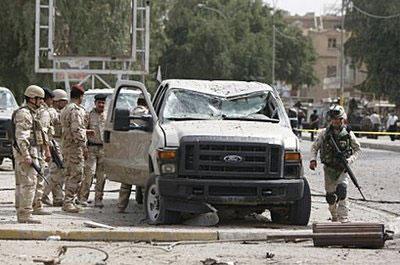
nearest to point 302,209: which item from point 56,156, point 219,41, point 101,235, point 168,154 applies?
point 168,154

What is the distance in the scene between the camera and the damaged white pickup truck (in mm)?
13070

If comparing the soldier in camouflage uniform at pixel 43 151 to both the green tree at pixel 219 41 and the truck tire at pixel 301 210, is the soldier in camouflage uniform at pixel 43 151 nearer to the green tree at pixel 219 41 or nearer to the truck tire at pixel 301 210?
the truck tire at pixel 301 210

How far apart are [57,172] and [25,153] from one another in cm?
314

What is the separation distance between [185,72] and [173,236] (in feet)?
237

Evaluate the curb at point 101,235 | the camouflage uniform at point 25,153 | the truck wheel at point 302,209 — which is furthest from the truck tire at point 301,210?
the camouflage uniform at point 25,153

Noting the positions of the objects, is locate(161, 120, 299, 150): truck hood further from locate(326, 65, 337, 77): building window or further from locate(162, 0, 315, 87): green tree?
locate(326, 65, 337, 77): building window

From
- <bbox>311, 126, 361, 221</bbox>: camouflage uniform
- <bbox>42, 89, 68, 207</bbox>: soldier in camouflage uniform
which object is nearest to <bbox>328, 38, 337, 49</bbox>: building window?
<bbox>42, 89, 68, 207</bbox>: soldier in camouflage uniform

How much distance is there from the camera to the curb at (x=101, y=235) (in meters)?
12.2

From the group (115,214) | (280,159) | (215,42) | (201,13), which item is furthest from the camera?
(201,13)

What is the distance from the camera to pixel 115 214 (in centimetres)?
1524

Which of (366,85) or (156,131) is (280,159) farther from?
(366,85)

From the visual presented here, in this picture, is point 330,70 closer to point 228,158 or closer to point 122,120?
point 122,120

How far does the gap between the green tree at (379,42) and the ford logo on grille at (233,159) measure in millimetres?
52413

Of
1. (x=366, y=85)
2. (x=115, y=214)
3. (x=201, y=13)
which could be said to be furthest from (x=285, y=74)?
(x=115, y=214)
